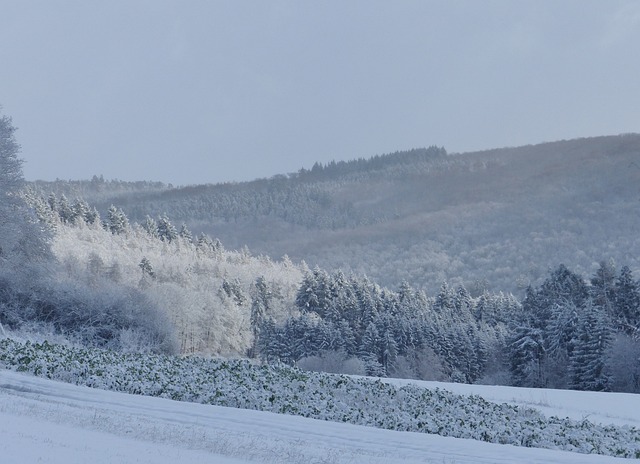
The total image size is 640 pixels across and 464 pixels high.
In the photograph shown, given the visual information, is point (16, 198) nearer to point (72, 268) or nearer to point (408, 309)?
point (72, 268)

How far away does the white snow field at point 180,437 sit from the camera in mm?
10766

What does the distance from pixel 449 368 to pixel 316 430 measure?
186 feet

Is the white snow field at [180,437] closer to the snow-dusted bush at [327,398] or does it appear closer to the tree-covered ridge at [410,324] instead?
the snow-dusted bush at [327,398]

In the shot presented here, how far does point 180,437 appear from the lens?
13.6 m

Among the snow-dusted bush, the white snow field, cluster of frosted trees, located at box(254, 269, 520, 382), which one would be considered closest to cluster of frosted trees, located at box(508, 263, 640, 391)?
cluster of frosted trees, located at box(254, 269, 520, 382)

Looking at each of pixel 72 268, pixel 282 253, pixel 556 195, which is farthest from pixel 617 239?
pixel 72 268

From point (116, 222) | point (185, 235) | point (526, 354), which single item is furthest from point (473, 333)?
point (185, 235)

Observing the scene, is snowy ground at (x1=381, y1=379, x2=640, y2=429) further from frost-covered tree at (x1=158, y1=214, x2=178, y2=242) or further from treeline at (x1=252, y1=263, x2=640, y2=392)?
frost-covered tree at (x1=158, y1=214, x2=178, y2=242)

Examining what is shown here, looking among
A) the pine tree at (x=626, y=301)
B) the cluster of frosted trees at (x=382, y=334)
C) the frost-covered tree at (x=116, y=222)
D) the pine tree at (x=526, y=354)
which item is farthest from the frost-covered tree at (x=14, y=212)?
the frost-covered tree at (x=116, y=222)

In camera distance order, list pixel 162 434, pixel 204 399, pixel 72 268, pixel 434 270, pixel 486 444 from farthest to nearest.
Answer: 1. pixel 434 270
2. pixel 72 268
3. pixel 204 399
4. pixel 486 444
5. pixel 162 434

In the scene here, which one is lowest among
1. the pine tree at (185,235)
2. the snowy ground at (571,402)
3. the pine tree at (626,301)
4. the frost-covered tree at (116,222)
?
the pine tree at (626,301)

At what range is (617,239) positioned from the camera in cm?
15288

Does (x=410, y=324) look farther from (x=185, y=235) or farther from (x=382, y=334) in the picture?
(x=185, y=235)

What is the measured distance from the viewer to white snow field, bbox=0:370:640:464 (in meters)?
10.8
